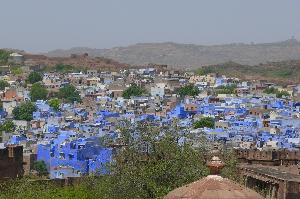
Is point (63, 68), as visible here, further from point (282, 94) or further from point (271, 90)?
point (282, 94)

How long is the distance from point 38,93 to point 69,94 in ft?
10.3

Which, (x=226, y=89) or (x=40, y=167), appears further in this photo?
(x=226, y=89)

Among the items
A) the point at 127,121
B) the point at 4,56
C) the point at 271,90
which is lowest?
the point at 271,90

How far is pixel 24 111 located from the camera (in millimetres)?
67875

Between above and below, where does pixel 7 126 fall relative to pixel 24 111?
above

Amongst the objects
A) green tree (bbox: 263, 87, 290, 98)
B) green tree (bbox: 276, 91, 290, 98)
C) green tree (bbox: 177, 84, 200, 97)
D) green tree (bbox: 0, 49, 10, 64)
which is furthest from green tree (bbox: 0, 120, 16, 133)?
green tree (bbox: 0, 49, 10, 64)

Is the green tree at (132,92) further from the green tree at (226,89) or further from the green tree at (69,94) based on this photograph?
the green tree at (226,89)

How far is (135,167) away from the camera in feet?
64.9

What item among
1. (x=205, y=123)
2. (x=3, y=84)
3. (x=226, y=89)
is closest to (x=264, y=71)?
(x=226, y=89)

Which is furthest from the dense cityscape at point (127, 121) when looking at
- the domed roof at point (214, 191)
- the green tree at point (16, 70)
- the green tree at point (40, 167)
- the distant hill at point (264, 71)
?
the distant hill at point (264, 71)

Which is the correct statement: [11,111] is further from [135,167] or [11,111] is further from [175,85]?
[135,167]

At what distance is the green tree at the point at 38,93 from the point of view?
3322 inches

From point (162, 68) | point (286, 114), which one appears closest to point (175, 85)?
point (162, 68)

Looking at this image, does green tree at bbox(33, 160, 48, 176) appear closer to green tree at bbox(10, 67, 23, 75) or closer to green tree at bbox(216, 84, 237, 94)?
green tree at bbox(216, 84, 237, 94)
